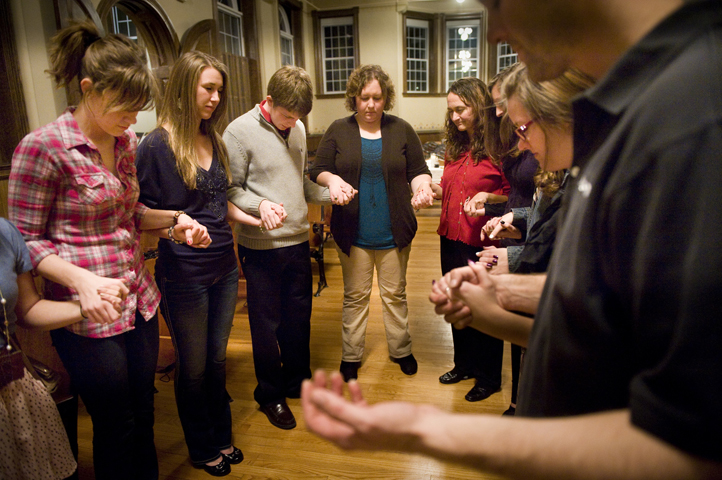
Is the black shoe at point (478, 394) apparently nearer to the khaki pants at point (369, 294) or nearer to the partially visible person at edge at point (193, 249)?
the khaki pants at point (369, 294)

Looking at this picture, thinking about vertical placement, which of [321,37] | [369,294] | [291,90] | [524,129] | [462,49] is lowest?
[369,294]

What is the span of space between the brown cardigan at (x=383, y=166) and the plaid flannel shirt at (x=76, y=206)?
1217mm

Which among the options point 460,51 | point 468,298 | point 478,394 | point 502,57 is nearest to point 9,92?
point 478,394

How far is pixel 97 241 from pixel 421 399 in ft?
6.14

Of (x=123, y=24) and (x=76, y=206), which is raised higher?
(x=123, y=24)

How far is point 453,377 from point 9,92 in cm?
379

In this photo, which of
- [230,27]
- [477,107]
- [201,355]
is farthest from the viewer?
[230,27]

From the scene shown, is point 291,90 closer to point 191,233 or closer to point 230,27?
point 191,233

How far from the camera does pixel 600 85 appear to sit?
0.52 m

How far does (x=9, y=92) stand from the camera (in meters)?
3.59

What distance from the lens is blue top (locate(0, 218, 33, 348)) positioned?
1.34 m

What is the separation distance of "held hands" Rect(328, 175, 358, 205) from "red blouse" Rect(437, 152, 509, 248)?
566 mm

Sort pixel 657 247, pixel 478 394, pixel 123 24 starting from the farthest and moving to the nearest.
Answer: pixel 123 24 < pixel 478 394 < pixel 657 247

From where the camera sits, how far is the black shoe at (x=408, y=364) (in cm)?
296
